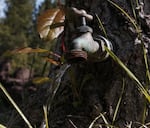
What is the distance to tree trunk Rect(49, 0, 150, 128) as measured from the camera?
1174 millimetres

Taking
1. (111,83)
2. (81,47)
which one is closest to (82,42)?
(81,47)

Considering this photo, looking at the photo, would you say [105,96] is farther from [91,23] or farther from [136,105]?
[91,23]

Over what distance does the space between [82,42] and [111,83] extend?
18cm

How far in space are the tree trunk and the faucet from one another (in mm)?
60

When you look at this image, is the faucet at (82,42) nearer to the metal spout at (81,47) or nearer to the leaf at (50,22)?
the metal spout at (81,47)

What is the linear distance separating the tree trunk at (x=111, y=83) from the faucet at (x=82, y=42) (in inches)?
2.4

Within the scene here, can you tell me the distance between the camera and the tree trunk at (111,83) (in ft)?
3.85

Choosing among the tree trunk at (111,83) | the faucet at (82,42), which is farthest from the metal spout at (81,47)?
the tree trunk at (111,83)

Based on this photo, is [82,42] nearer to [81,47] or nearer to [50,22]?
[81,47]

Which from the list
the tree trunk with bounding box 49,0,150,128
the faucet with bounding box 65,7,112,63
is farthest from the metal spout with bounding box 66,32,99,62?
the tree trunk with bounding box 49,0,150,128

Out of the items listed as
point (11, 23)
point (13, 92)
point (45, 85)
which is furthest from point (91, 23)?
point (11, 23)

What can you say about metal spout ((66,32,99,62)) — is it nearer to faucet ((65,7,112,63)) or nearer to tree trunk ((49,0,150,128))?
faucet ((65,7,112,63))

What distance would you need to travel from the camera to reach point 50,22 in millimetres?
1264

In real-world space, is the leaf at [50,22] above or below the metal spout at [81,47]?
above
